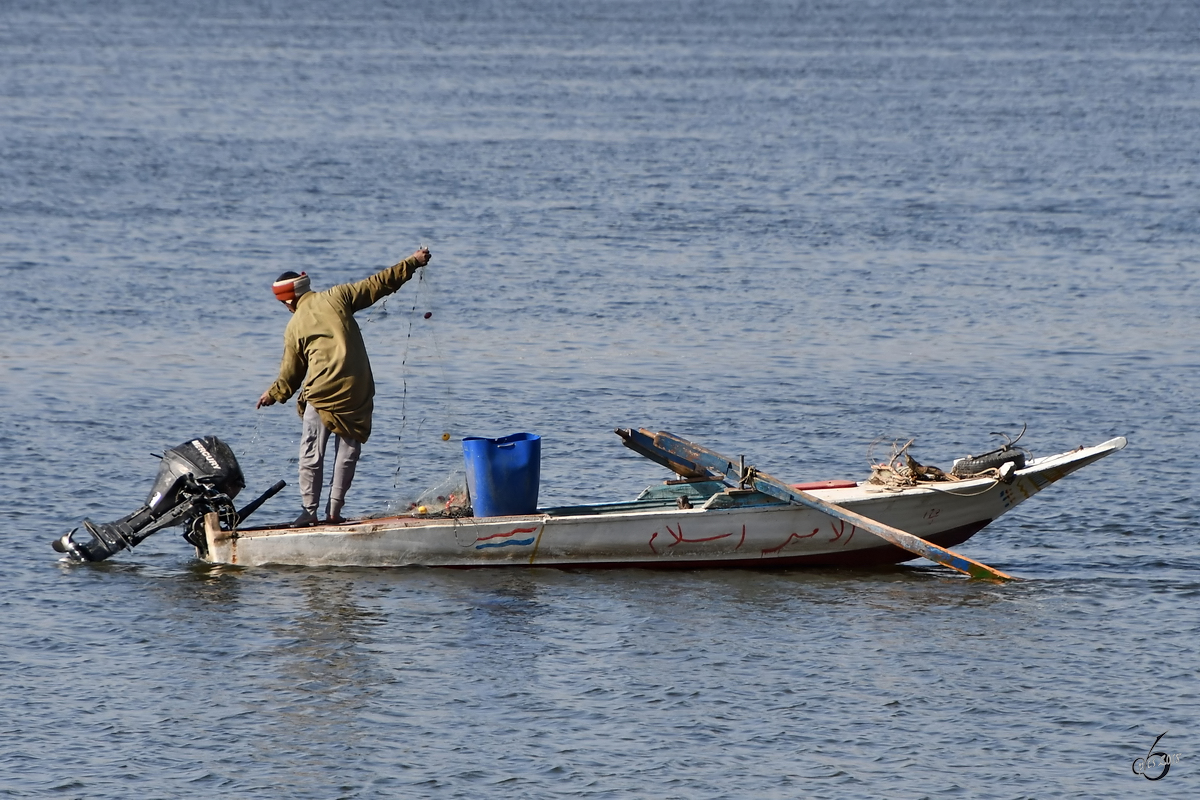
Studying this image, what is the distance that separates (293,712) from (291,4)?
342 feet

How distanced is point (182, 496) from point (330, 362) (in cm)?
144

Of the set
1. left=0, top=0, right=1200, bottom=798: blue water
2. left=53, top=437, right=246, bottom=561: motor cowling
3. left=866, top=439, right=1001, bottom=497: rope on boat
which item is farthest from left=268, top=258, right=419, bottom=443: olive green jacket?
left=866, top=439, right=1001, bottom=497: rope on boat

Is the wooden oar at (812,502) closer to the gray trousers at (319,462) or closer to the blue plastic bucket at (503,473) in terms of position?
the blue plastic bucket at (503,473)

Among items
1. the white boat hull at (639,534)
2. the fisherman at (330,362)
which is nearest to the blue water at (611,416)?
the white boat hull at (639,534)

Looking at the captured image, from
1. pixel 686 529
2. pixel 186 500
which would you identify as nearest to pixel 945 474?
pixel 686 529

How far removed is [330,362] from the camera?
11570 mm

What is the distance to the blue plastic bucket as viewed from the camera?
11.7 meters

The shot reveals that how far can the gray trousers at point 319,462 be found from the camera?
1181 cm

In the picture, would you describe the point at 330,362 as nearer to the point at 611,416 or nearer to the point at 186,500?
the point at 186,500

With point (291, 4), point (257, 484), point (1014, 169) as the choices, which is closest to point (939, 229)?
point (1014, 169)

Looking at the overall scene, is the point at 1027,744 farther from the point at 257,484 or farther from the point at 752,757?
the point at 257,484

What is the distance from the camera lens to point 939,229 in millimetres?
27453

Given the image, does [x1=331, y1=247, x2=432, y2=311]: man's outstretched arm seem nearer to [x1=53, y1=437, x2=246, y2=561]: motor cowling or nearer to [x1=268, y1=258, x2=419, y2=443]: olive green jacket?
[x1=268, y1=258, x2=419, y2=443]: olive green jacket

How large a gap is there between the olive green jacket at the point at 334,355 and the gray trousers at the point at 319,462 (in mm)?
92
